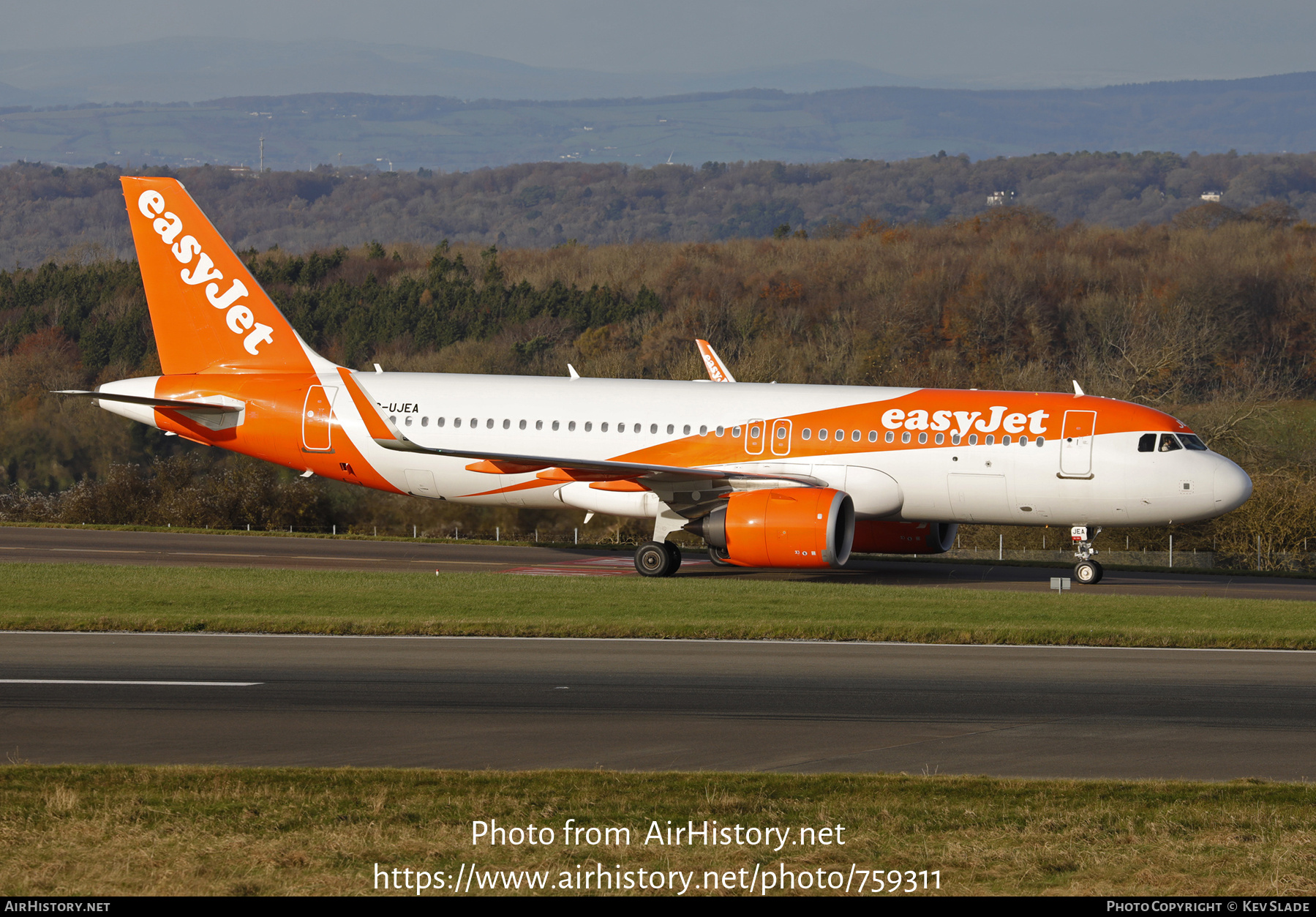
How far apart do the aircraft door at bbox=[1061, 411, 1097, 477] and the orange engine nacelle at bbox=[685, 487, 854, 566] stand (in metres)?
4.32

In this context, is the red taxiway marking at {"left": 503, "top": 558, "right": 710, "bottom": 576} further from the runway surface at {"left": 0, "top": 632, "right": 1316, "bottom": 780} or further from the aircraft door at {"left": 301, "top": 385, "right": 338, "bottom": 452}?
the runway surface at {"left": 0, "top": 632, "right": 1316, "bottom": 780}

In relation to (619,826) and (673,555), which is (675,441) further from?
(619,826)

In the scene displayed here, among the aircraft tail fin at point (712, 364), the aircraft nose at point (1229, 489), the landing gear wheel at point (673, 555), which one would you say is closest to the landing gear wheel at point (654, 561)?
the landing gear wheel at point (673, 555)

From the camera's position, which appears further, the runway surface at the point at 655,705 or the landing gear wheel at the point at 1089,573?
the landing gear wheel at the point at 1089,573

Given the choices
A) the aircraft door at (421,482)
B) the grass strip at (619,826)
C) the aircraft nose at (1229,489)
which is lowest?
the grass strip at (619,826)

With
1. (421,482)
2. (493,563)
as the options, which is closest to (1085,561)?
(493,563)

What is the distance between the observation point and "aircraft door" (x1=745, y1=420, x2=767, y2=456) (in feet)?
94.7

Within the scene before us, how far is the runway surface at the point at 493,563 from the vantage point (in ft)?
94.9

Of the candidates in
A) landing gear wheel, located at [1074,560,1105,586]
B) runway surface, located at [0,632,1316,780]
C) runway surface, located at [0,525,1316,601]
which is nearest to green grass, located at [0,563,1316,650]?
runway surface, located at [0,632,1316,780]

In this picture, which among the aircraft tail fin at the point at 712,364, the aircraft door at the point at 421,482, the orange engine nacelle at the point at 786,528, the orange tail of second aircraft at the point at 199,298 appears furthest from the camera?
the aircraft tail fin at the point at 712,364

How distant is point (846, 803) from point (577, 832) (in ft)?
7.50

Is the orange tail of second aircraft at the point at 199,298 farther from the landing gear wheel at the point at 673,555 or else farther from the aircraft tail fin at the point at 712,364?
the landing gear wheel at the point at 673,555

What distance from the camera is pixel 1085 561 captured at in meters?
28.8

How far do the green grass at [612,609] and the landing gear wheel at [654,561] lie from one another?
1.46 meters
